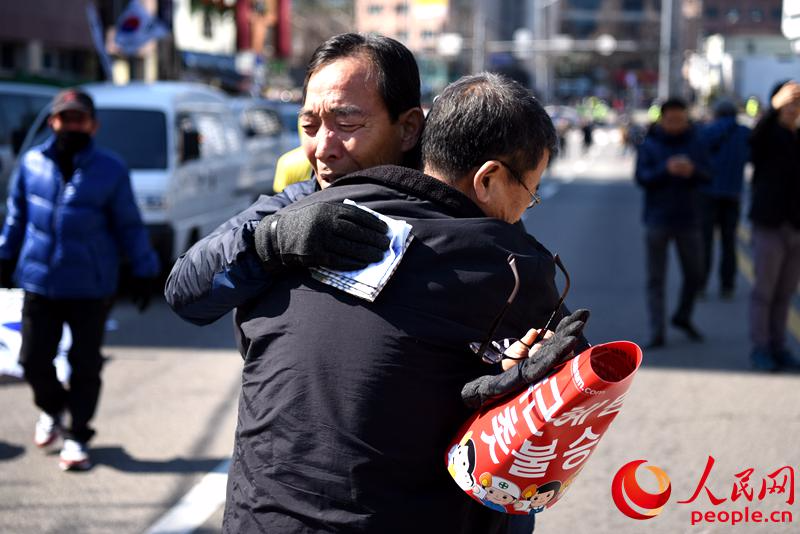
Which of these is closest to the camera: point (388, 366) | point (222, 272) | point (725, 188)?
point (388, 366)

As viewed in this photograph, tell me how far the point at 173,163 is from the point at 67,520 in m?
6.53

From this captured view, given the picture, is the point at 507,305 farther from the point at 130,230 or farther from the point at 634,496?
the point at 130,230

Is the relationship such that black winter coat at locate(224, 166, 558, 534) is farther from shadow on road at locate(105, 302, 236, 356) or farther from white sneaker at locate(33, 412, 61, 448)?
shadow on road at locate(105, 302, 236, 356)

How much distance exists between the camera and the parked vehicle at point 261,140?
14379 mm

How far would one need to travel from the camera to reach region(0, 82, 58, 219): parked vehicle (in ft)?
44.0

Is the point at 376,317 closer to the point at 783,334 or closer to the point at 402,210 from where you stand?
the point at 402,210

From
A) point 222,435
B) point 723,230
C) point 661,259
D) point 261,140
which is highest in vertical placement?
point 261,140

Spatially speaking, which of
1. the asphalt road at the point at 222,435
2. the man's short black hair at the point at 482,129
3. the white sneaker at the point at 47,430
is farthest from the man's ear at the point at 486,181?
the white sneaker at the point at 47,430

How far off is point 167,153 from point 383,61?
359 inches

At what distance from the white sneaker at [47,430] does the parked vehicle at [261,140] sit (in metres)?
7.68

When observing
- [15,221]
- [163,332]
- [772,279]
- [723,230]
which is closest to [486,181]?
[15,221]

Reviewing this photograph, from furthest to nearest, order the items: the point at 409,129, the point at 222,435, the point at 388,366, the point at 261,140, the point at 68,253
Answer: the point at 261,140
the point at 222,435
the point at 68,253
the point at 409,129
the point at 388,366

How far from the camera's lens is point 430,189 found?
2137 mm

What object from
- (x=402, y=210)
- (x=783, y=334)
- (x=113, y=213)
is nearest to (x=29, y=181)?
(x=113, y=213)
